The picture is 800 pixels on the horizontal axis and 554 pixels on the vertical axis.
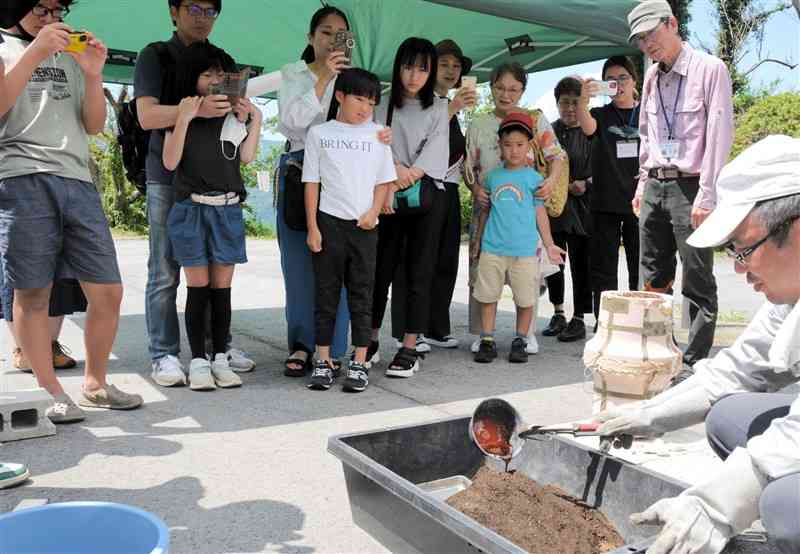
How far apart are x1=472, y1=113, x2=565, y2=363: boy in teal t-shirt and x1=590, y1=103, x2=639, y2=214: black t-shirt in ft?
2.22

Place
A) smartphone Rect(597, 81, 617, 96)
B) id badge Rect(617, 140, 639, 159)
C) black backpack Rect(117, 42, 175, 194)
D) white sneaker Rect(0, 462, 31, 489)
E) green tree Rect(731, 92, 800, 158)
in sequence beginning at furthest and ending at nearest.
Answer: green tree Rect(731, 92, 800, 158)
id badge Rect(617, 140, 639, 159)
smartphone Rect(597, 81, 617, 96)
black backpack Rect(117, 42, 175, 194)
white sneaker Rect(0, 462, 31, 489)

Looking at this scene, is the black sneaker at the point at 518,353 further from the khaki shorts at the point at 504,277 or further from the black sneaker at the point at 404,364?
the black sneaker at the point at 404,364

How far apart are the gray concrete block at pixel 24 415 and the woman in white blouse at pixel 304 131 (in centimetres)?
130

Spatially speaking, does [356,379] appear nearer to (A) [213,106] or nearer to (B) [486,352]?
(B) [486,352]

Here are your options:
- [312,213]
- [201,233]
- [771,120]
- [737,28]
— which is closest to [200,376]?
[201,233]

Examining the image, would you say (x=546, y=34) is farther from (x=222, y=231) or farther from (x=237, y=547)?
(x=237, y=547)

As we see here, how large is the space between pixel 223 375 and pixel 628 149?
3.02 m

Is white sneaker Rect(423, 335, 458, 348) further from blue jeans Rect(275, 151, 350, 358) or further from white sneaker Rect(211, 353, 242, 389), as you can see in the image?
white sneaker Rect(211, 353, 242, 389)

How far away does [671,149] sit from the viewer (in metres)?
3.93

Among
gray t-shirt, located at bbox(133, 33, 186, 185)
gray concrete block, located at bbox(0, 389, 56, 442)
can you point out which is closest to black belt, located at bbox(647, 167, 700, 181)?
gray t-shirt, located at bbox(133, 33, 186, 185)

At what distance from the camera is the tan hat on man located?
12.6ft

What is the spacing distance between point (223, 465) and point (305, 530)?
62 cm

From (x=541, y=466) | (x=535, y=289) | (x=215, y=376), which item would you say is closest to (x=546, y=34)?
(x=535, y=289)

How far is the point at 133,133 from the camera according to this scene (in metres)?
4.11
